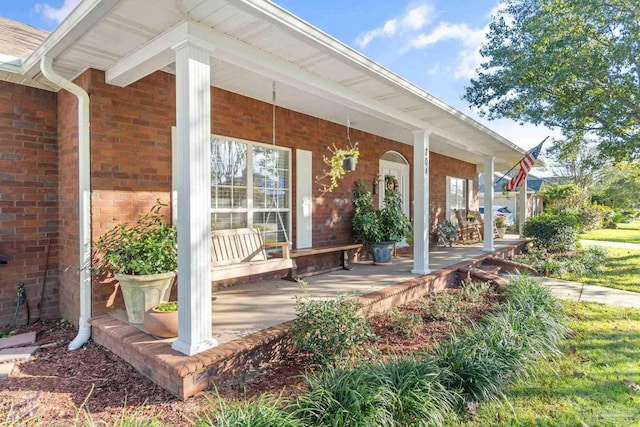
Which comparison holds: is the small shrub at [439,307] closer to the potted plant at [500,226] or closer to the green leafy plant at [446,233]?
Result: the green leafy plant at [446,233]

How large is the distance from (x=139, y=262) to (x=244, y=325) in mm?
1231

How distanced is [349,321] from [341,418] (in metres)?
1.03

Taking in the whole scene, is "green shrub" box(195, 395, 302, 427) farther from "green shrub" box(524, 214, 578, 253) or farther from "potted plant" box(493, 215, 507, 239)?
"potted plant" box(493, 215, 507, 239)

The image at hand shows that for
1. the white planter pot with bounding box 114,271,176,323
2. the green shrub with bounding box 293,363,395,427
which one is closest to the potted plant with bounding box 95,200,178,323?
the white planter pot with bounding box 114,271,176,323

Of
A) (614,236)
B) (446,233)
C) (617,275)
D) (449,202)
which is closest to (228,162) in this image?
(446,233)

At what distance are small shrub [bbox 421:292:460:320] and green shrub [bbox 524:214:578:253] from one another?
256 inches

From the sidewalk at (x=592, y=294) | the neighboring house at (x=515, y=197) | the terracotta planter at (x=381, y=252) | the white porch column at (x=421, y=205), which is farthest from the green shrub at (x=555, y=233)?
the neighboring house at (x=515, y=197)

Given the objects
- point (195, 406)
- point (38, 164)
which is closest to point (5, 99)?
point (38, 164)

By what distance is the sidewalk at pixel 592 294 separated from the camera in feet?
17.5

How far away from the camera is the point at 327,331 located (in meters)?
3.09

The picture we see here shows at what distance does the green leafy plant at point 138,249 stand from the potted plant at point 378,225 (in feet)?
13.5

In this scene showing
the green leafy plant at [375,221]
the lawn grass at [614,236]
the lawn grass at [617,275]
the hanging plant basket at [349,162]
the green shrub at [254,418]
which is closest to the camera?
the green shrub at [254,418]

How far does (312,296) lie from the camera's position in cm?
477

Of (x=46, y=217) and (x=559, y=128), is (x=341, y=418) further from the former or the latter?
(x=559, y=128)
